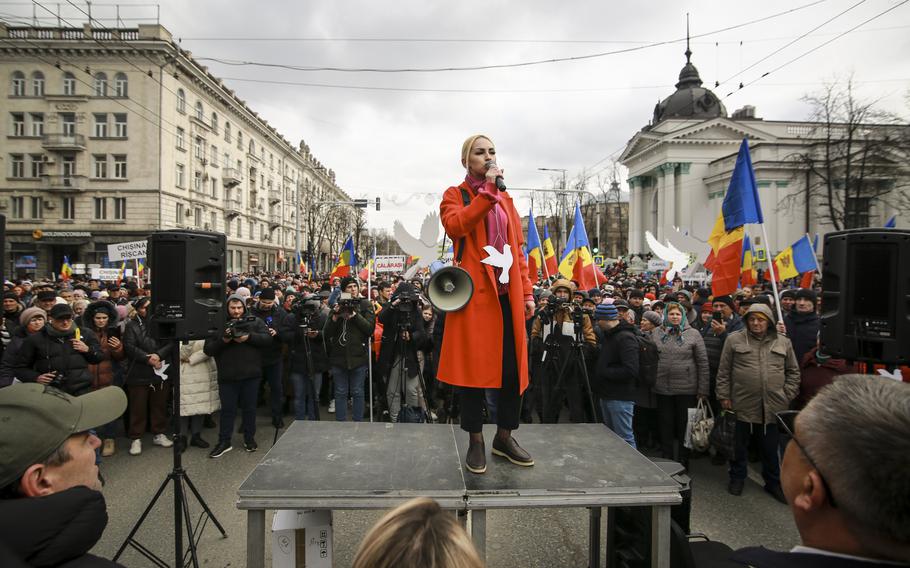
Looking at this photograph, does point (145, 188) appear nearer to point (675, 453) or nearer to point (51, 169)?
point (51, 169)

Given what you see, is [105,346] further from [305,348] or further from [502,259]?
[502,259]

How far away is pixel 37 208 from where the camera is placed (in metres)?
36.6

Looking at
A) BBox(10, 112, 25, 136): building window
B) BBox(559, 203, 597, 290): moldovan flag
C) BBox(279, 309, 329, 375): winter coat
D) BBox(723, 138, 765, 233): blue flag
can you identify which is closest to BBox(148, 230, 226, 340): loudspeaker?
BBox(279, 309, 329, 375): winter coat

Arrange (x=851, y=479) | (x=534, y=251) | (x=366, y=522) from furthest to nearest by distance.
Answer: (x=534, y=251) < (x=366, y=522) < (x=851, y=479)

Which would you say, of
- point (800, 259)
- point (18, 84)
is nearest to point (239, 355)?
point (800, 259)

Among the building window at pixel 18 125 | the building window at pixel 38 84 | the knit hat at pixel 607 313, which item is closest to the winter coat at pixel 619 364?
the knit hat at pixel 607 313

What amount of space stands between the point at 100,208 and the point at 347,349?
130 feet

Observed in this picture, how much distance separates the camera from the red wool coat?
10.4 ft

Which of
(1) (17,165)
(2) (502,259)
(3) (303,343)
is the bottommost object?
(3) (303,343)

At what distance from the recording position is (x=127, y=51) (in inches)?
1351

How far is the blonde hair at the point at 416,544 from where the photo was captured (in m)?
1.20

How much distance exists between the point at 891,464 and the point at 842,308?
8.66 feet

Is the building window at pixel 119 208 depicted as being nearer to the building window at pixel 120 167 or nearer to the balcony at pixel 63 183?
the building window at pixel 120 167

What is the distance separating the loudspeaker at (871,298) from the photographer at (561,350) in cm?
290
